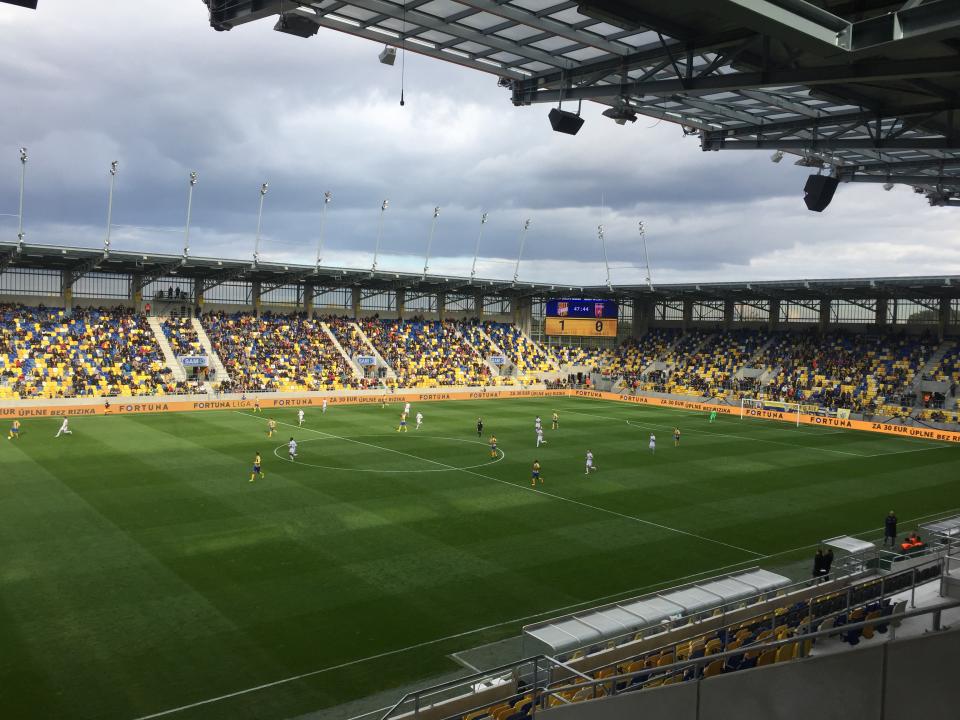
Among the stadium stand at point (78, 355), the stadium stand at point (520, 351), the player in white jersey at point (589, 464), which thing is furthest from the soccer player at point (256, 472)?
the stadium stand at point (520, 351)

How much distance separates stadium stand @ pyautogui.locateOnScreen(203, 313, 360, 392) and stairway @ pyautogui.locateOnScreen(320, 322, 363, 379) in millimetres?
398

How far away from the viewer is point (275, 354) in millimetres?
67938

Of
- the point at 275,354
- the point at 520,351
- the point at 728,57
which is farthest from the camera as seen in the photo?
the point at 520,351

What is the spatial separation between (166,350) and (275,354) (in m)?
9.35

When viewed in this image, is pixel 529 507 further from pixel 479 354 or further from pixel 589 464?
pixel 479 354

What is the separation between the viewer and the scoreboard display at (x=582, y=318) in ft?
277

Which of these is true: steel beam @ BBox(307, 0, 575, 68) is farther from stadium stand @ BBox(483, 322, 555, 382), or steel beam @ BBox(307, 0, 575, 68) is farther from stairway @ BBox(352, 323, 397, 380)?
stadium stand @ BBox(483, 322, 555, 382)

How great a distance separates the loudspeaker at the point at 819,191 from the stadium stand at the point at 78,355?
50.9 meters

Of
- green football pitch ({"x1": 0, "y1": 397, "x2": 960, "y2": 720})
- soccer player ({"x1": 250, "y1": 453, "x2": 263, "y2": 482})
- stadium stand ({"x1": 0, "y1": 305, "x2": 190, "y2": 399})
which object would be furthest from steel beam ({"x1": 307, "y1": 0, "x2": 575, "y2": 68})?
stadium stand ({"x1": 0, "y1": 305, "x2": 190, "y2": 399})

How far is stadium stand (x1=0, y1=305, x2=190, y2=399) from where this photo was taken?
53.9 meters

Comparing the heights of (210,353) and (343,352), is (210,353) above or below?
below

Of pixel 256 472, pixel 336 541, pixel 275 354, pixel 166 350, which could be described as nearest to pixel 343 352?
pixel 275 354

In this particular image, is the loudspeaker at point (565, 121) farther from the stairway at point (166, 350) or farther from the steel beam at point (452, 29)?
the stairway at point (166, 350)

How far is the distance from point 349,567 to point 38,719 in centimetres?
904
